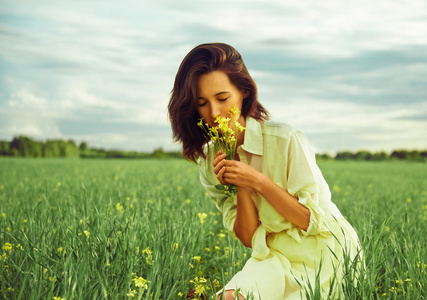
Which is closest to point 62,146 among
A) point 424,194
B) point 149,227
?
point 424,194

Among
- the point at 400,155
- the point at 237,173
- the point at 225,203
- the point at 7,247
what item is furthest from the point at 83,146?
the point at 237,173

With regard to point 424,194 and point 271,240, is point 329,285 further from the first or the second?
point 424,194

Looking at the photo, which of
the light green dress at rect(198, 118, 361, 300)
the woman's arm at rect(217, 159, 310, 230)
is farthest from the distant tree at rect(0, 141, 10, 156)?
the woman's arm at rect(217, 159, 310, 230)

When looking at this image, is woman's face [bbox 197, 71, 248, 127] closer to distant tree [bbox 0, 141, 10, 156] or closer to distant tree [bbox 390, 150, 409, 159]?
distant tree [bbox 0, 141, 10, 156]

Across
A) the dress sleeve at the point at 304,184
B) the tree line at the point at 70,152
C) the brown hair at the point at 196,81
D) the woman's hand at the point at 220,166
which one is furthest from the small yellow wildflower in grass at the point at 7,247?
the tree line at the point at 70,152

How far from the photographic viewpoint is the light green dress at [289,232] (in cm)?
239

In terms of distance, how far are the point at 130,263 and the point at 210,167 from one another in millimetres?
925

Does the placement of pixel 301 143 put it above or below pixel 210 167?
above

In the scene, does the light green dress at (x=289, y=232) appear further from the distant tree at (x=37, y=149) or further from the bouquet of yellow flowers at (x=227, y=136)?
the distant tree at (x=37, y=149)

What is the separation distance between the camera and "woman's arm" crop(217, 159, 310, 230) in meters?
2.24

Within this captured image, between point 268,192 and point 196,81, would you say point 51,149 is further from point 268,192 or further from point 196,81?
point 268,192

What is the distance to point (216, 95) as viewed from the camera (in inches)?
98.0

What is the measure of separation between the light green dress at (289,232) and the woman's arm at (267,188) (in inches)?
2.4

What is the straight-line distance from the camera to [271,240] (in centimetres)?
262
